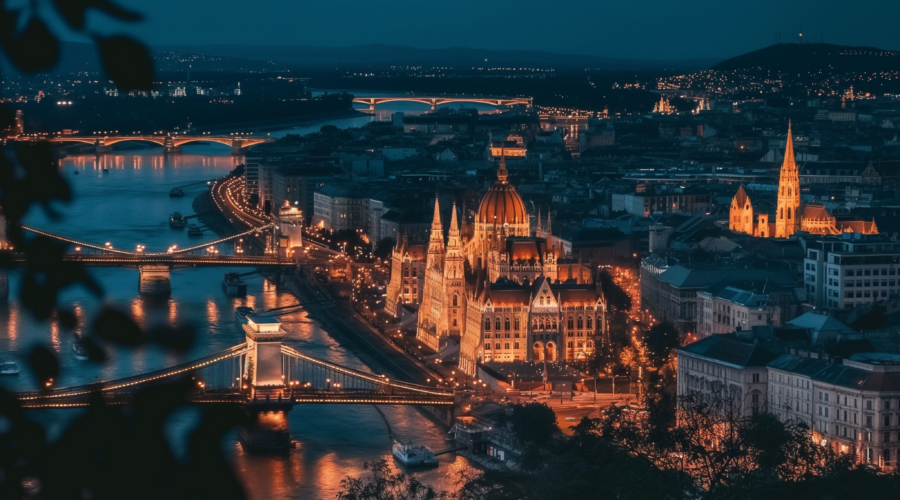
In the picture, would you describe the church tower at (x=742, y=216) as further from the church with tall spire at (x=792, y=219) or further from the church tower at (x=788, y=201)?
the church tower at (x=788, y=201)

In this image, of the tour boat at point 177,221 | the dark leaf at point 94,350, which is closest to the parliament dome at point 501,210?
the tour boat at point 177,221

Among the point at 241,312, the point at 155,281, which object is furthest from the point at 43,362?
the point at 155,281

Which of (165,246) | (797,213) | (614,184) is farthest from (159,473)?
(614,184)

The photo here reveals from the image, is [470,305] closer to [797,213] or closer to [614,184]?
[797,213]

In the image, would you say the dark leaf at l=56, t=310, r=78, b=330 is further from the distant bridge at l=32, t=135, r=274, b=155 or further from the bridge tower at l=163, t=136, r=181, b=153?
the bridge tower at l=163, t=136, r=181, b=153

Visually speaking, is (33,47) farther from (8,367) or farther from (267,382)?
(8,367)

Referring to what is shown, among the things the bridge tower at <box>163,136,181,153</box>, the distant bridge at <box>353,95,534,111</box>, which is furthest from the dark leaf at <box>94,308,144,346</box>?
the distant bridge at <box>353,95,534,111</box>
